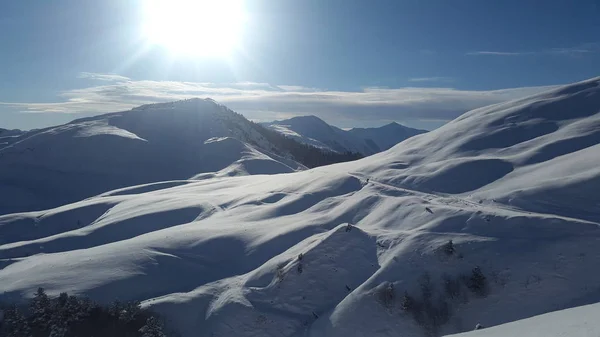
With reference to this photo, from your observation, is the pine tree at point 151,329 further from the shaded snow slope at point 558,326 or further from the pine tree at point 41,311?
the shaded snow slope at point 558,326

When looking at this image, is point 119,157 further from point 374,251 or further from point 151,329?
point 374,251

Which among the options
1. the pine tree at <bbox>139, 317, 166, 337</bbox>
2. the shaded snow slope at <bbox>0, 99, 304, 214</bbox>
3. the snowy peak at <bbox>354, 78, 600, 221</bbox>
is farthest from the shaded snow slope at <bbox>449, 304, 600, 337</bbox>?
the shaded snow slope at <bbox>0, 99, 304, 214</bbox>

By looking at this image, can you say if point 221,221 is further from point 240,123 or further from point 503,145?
point 240,123

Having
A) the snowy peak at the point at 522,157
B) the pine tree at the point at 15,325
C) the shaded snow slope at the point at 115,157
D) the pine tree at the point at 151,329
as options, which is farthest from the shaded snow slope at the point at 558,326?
the shaded snow slope at the point at 115,157

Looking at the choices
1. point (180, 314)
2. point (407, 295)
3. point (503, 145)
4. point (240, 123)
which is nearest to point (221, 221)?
point (180, 314)

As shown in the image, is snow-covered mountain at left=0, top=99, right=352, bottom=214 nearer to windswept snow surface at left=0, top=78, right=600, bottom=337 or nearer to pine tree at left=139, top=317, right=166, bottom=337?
windswept snow surface at left=0, top=78, right=600, bottom=337

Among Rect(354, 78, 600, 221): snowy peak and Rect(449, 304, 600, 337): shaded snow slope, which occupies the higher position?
Rect(354, 78, 600, 221): snowy peak

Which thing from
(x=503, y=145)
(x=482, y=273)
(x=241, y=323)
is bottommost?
(x=241, y=323)
